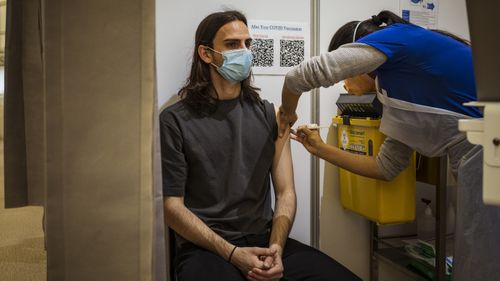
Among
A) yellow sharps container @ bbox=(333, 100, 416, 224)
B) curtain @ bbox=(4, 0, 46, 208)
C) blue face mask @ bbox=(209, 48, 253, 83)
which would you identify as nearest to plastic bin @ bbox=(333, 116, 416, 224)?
yellow sharps container @ bbox=(333, 100, 416, 224)

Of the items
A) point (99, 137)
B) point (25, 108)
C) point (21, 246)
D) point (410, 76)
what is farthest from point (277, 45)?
point (21, 246)

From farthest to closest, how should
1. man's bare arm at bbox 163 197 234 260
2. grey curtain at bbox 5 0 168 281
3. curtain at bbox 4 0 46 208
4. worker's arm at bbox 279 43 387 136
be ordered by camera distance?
man's bare arm at bbox 163 197 234 260, worker's arm at bbox 279 43 387 136, curtain at bbox 4 0 46 208, grey curtain at bbox 5 0 168 281

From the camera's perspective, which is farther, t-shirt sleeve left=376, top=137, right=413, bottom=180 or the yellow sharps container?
the yellow sharps container

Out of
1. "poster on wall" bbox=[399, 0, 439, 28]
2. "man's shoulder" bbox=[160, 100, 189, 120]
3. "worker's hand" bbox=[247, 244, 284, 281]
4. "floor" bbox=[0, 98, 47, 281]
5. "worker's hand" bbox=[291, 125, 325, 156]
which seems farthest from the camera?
"poster on wall" bbox=[399, 0, 439, 28]

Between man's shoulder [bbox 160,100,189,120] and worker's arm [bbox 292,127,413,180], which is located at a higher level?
man's shoulder [bbox 160,100,189,120]

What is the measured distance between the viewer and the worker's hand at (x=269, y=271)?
56.5 inches

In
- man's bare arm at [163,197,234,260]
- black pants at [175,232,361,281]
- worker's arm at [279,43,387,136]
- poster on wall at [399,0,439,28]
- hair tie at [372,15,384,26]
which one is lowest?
black pants at [175,232,361,281]

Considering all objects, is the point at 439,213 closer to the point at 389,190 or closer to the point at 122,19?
the point at 389,190

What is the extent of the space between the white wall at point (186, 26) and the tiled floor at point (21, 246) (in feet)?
3.15

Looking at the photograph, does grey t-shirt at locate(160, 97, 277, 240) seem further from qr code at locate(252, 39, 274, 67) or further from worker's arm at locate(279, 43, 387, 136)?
worker's arm at locate(279, 43, 387, 136)

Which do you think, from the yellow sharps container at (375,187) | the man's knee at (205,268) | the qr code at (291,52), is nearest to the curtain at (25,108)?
the man's knee at (205,268)

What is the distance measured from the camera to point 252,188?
67.8 inches

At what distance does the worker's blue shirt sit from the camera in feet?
4.42

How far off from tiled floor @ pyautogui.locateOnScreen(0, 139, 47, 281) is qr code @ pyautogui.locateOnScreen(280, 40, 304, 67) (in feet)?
4.74
